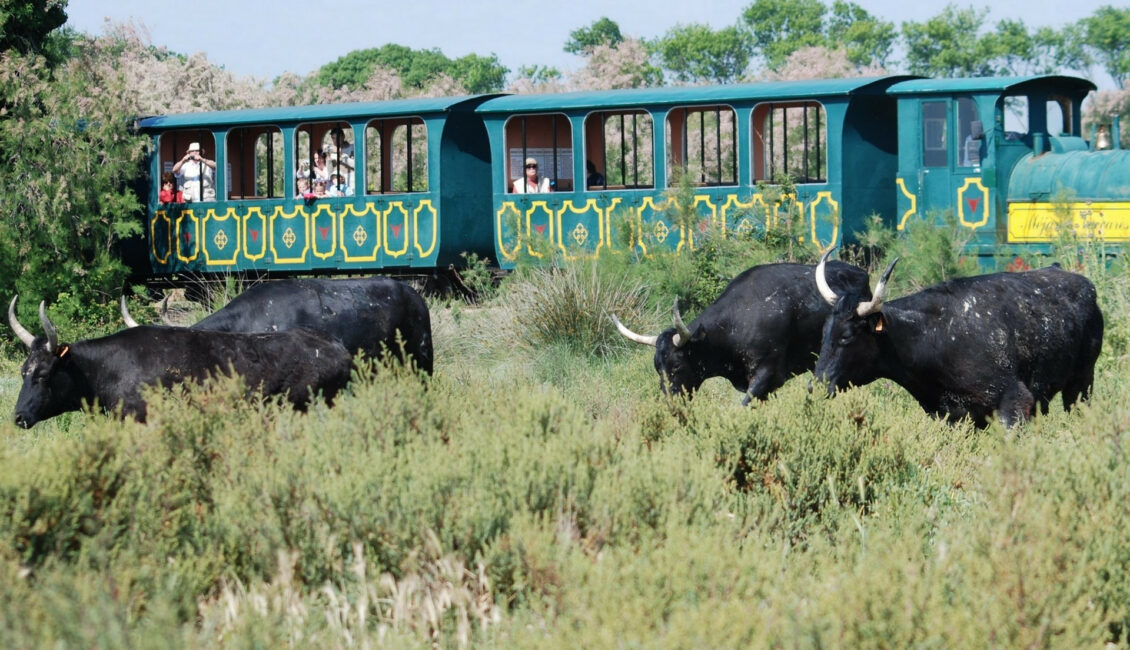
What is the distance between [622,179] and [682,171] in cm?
216

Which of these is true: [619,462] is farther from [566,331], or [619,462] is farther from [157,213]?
[157,213]

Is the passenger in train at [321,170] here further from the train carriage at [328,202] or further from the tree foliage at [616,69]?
the tree foliage at [616,69]

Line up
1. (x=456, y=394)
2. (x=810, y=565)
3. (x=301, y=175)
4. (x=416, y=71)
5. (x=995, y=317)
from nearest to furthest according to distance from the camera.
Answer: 1. (x=810, y=565)
2. (x=456, y=394)
3. (x=995, y=317)
4. (x=301, y=175)
5. (x=416, y=71)

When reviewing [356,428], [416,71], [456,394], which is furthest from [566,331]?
[416,71]

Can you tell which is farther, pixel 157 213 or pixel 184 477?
pixel 157 213

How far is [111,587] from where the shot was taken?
Result: 446 centimetres

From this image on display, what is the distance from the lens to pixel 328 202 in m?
19.3

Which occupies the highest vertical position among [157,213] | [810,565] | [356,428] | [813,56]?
[813,56]

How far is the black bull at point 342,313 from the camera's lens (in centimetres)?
1012

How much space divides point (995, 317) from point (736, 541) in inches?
143

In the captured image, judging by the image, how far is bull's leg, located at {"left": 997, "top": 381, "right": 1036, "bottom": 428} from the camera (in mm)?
8500

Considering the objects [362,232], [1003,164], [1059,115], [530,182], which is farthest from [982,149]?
[362,232]

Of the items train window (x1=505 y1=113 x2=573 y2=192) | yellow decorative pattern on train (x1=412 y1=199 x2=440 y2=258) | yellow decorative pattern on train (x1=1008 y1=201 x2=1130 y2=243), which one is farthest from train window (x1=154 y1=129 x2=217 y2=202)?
yellow decorative pattern on train (x1=1008 y1=201 x2=1130 y2=243)

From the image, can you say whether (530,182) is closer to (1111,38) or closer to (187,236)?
(187,236)
